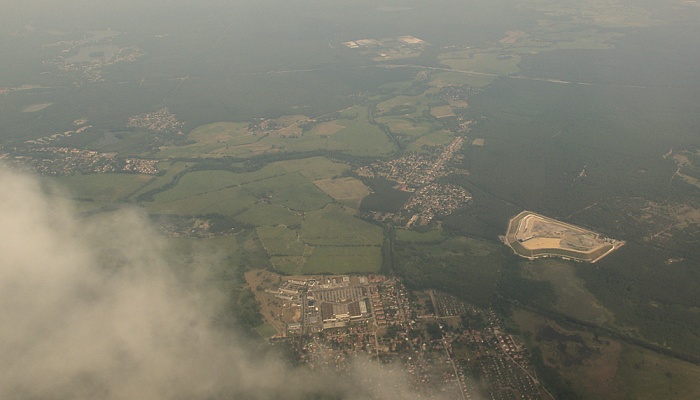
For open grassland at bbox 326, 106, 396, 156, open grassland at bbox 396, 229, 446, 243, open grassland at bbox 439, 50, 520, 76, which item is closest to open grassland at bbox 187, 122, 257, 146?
open grassland at bbox 326, 106, 396, 156

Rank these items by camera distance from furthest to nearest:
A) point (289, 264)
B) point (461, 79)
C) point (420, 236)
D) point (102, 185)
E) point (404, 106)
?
point (461, 79) < point (404, 106) < point (102, 185) < point (420, 236) < point (289, 264)

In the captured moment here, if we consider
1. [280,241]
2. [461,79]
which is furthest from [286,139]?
[461,79]

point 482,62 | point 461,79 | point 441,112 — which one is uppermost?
point 482,62

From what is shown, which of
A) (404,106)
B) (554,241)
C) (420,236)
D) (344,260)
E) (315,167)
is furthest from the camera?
(404,106)

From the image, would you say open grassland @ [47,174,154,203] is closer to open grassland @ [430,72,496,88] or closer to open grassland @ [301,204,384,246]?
open grassland @ [301,204,384,246]

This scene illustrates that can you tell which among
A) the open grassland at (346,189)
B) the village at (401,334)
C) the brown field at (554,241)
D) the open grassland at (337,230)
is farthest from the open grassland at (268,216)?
the brown field at (554,241)

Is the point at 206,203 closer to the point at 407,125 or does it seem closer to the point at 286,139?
the point at 286,139
